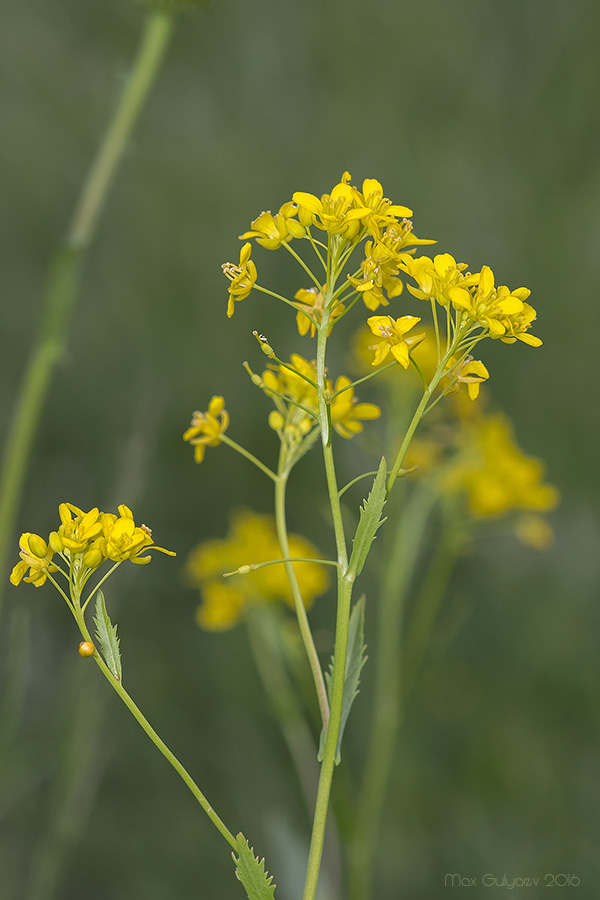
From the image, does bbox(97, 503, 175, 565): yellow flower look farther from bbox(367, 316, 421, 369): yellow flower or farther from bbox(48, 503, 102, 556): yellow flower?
bbox(367, 316, 421, 369): yellow flower

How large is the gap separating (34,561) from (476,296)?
329mm

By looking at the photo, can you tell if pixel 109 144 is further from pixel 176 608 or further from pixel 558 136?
pixel 558 136

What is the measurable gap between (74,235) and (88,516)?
55 centimetres

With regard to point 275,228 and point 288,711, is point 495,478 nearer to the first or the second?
point 288,711

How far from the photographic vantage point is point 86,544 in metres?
0.51

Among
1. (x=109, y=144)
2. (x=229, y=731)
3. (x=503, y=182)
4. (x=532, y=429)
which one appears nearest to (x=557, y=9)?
(x=503, y=182)

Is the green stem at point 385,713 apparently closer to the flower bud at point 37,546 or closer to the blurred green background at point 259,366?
the blurred green background at point 259,366

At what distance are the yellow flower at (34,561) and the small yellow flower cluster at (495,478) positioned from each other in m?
0.72

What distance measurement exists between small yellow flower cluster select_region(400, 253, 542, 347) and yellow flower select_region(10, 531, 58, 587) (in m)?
0.29

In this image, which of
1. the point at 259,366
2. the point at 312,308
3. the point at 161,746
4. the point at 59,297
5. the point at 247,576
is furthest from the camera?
the point at 259,366

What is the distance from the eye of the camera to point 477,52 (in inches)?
93.8

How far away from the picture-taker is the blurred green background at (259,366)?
1484 millimetres

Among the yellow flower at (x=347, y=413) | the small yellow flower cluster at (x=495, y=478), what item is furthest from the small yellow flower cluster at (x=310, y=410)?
the small yellow flower cluster at (x=495, y=478)

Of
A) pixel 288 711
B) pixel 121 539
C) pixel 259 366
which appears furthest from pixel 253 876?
pixel 259 366
